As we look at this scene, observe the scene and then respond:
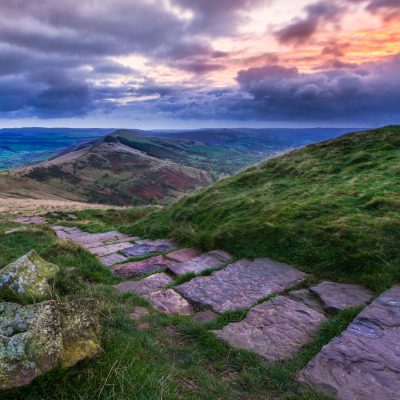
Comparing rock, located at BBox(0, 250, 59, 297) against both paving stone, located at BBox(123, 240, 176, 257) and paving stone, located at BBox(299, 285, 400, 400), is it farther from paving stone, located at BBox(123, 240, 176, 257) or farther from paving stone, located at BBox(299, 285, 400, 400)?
paving stone, located at BBox(123, 240, 176, 257)

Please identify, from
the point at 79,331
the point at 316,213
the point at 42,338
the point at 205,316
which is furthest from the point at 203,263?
the point at 42,338

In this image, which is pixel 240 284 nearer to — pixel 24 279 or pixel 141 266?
pixel 141 266

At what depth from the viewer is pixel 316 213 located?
31.3 feet

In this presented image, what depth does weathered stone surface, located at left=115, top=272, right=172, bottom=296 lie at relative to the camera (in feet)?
24.4

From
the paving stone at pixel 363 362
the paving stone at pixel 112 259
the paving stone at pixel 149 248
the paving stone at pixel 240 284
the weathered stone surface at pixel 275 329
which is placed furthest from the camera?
the paving stone at pixel 149 248

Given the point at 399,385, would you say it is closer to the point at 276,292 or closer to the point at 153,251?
the point at 276,292

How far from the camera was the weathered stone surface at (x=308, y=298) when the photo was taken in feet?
20.6

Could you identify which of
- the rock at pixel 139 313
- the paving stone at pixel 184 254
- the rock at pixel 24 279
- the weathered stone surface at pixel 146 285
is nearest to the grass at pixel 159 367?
the rock at pixel 139 313

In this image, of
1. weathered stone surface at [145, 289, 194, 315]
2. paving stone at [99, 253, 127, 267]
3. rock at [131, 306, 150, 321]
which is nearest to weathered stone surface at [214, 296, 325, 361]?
weathered stone surface at [145, 289, 194, 315]

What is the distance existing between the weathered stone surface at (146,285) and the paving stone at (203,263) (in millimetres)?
463

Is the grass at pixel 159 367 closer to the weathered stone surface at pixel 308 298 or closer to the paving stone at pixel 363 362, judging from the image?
the paving stone at pixel 363 362

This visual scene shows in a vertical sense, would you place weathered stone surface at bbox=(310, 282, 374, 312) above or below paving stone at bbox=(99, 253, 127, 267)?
above

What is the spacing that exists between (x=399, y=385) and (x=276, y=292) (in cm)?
297

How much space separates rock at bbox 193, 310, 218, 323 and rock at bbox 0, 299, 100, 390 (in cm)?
233
